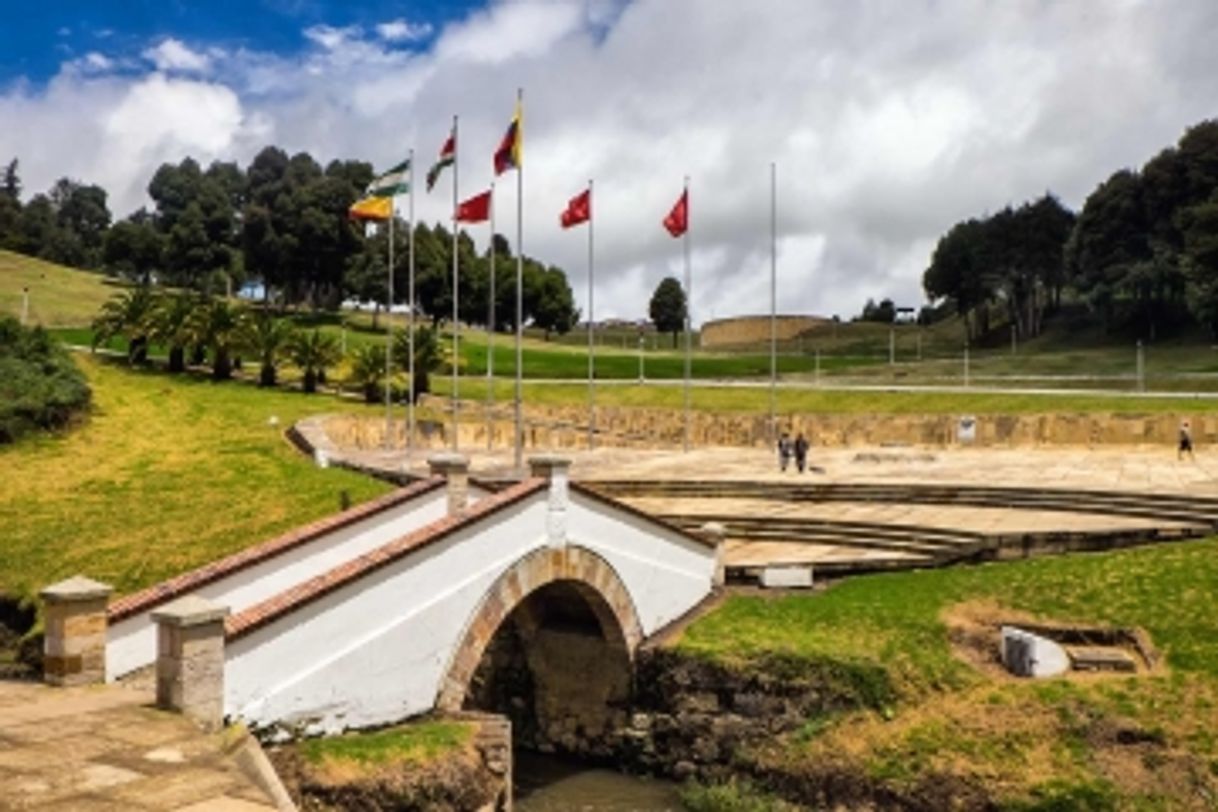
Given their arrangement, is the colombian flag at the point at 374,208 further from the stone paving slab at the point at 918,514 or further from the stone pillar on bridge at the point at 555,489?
the stone pillar on bridge at the point at 555,489

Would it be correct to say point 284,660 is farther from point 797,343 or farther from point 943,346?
point 797,343

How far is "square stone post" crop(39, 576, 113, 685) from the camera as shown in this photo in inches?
482

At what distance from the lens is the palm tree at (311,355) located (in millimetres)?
45438

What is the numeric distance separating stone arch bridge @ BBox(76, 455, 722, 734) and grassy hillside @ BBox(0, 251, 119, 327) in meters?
53.2

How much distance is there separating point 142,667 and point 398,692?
2.93m

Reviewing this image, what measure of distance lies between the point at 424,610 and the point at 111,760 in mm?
5295

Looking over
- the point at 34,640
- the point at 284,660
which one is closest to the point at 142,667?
the point at 284,660

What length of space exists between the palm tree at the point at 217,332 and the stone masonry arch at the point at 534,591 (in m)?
31.5

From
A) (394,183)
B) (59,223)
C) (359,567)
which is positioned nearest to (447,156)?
(394,183)

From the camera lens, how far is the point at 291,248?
77375mm

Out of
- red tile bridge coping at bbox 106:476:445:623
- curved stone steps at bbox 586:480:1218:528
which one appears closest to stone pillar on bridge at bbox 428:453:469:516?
red tile bridge coping at bbox 106:476:445:623

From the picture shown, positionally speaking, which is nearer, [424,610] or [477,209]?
[424,610]

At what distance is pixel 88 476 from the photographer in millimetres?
29656

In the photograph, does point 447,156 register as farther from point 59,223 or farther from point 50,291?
point 59,223
